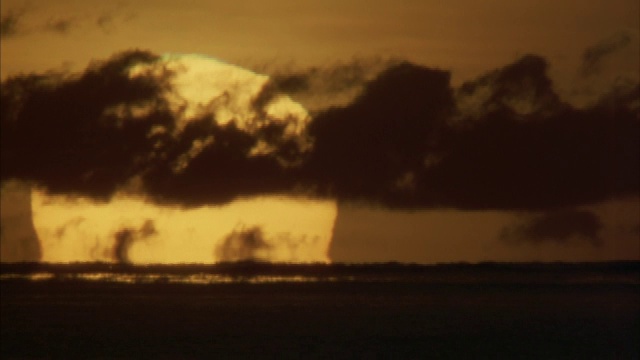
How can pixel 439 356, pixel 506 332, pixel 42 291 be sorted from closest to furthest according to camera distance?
pixel 439 356 → pixel 506 332 → pixel 42 291

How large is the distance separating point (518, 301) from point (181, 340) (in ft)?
136

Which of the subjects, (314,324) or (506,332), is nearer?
(506,332)

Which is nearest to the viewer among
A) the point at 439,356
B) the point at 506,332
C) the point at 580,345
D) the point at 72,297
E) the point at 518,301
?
the point at 439,356

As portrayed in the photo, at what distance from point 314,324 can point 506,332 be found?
9.58 metres

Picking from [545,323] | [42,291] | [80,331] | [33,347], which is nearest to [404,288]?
[42,291]

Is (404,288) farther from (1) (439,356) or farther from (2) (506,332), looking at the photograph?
(1) (439,356)

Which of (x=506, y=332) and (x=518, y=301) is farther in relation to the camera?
(x=518, y=301)

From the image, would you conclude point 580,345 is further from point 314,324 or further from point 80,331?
point 80,331

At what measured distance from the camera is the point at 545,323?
7138 cm

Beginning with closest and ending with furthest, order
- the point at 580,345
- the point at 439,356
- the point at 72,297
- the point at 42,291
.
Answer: the point at 439,356 → the point at 580,345 → the point at 72,297 → the point at 42,291

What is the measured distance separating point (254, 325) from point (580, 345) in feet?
56.7

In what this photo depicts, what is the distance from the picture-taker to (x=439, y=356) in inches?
2089

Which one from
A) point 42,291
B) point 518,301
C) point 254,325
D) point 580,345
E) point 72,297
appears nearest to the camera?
point 580,345

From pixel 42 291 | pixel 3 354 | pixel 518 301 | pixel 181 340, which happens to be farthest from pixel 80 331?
pixel 42 291
